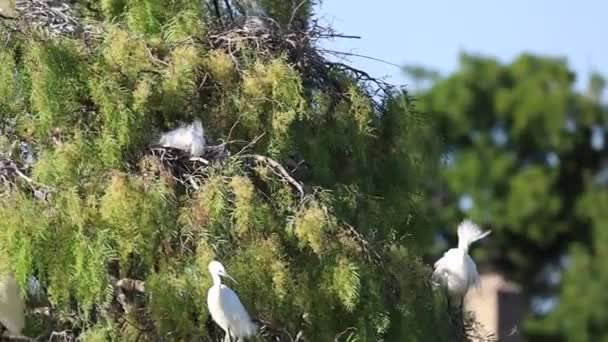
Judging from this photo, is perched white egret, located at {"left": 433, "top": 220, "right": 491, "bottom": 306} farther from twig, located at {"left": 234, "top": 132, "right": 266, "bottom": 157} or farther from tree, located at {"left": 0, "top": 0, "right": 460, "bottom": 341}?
twig, located at {"left": 234, "top": 132, "right": 266, "bottom": 157}

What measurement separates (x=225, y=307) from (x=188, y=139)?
0.73 m

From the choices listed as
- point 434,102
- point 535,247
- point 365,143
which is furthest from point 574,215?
point 365,143

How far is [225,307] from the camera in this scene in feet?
15.2

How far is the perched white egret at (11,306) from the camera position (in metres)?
4.95

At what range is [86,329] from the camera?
5.04 m

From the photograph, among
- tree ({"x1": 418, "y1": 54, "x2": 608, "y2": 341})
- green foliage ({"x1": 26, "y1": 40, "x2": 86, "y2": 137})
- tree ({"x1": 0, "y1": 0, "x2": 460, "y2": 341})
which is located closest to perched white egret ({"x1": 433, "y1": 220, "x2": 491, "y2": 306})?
tree ({"x1": 0, "y1": 0, "x2": 460, "y2": 341})

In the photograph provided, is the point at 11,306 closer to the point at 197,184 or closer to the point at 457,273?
the point at 197,184

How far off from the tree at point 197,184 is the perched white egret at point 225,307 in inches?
5.6

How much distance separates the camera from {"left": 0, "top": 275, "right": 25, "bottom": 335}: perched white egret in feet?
16.2

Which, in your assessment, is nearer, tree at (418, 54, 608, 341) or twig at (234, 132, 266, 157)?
twig at (234, 132, 266, 157)

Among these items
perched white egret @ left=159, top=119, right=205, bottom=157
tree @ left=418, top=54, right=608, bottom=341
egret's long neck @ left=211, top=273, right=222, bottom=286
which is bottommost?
egret's long neck @ left=211, top=273, right=222, bottom=286

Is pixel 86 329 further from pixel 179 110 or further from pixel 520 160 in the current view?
pixel 520 160

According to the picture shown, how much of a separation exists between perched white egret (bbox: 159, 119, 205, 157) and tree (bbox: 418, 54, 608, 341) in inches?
444

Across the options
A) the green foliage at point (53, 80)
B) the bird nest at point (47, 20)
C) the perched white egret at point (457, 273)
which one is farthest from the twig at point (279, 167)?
the perched white egret at point (457, 273)
